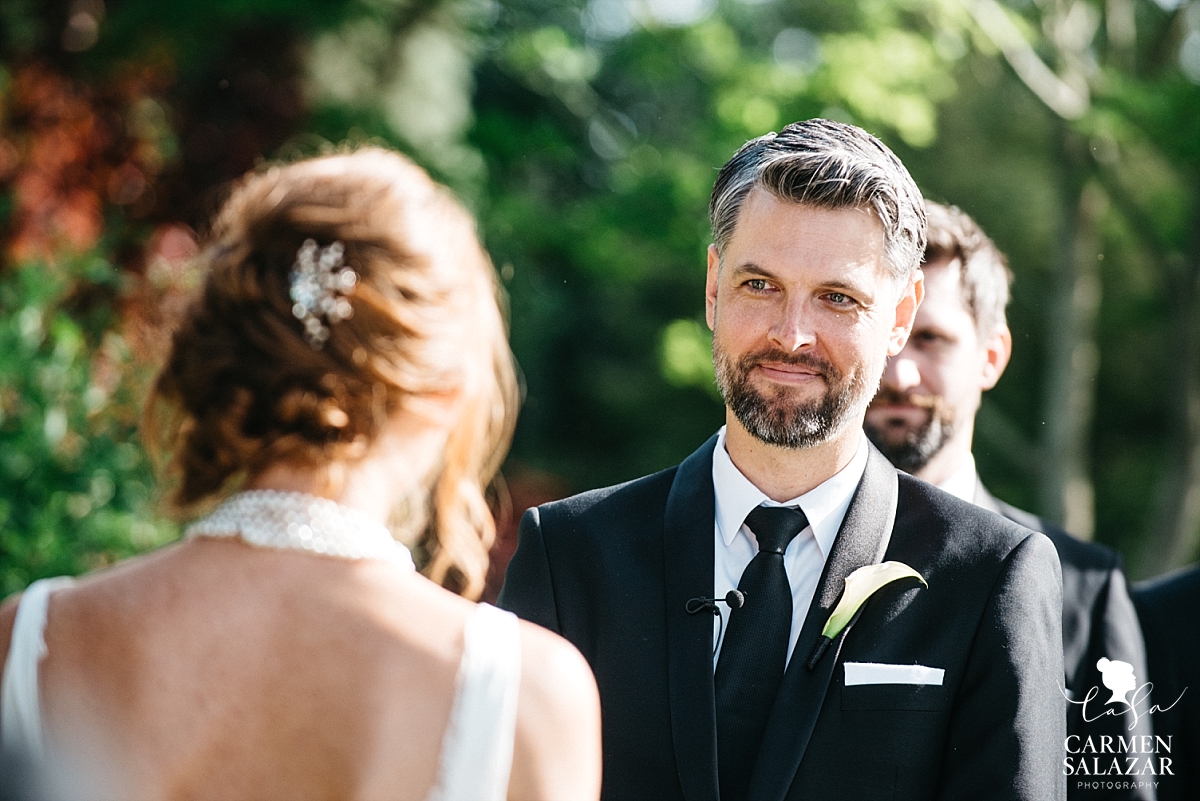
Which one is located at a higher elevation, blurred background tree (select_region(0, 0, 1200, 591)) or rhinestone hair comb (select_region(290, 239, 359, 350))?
blurred background tree (select_region(0, 0, 1200, 591))

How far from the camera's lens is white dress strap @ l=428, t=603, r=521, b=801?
174cm

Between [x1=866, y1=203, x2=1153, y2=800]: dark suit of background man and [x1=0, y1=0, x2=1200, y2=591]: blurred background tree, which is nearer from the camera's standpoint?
[x1=866, y1=203, x2=1153, y2=800]: dark suit of background man

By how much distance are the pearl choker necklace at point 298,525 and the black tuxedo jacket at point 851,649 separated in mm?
712

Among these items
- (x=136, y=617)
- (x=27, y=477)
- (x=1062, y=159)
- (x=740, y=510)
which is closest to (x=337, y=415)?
(x=136, y=617)

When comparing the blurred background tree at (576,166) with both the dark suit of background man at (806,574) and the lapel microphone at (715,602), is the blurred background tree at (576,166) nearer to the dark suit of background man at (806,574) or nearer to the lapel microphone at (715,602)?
the dark suit of background man at (806,574)

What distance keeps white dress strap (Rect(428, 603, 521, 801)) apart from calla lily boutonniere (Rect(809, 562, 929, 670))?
0.78 meters

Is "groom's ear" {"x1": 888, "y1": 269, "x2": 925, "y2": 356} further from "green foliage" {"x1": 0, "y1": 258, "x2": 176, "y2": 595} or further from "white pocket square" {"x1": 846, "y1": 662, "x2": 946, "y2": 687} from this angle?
"green foliage" {"x1": 0, "y1": 258, "x2": 176, "y2": 595}

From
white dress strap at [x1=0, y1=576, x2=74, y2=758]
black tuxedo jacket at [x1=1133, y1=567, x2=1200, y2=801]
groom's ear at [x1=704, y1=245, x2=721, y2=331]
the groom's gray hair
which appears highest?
the groom's gray hair

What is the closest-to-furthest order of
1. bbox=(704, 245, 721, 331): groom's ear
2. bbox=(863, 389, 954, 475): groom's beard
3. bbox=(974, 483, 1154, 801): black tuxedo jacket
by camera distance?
bbox=(704, 245, 721, 331): groom's ear → bbox=(974, 483, 1154, 801): black tuxedo jacket → bbox=(863, 389, 954, 475): groom's beard

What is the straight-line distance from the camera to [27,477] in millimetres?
5234

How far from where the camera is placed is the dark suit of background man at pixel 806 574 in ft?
7.33

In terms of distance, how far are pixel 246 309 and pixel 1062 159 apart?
30.9 ft

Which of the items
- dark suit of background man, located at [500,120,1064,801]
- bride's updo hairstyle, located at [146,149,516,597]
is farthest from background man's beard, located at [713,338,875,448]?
bride's updo hairstyle, located at [146,149,516,597]

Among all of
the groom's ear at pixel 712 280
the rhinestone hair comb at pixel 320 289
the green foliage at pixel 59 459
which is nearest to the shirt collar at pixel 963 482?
Result: the groom's ear at pixel 712 280
